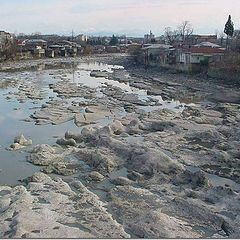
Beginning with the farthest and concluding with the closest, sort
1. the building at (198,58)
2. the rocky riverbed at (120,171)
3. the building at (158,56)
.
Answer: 1. the building at (158,56)
2. the building at (198,58)
3. the rocky riverbed at (120,171)

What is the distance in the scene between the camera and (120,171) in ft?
31.4

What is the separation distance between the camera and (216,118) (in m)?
15.5

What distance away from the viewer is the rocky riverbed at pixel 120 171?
666cm

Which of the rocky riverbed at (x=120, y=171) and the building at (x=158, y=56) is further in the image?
the building at (x=158, y=56)

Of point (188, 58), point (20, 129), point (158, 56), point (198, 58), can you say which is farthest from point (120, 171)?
point (158, 56)

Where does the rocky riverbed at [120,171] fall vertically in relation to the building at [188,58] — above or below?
below

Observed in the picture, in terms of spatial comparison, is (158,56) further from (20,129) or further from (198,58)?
(20,129)

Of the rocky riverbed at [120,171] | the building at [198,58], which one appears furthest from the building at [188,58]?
the rocky riverbed at [120,171]

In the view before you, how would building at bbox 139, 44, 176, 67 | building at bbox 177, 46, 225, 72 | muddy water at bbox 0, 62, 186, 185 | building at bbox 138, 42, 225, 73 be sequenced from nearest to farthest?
muddy water at bbox 0, 62, 186, 185
building at bbox 177, 46, 225, 72
building at bbox 138, 42, 225, 73
building at bbox 139, 44, 176, 67

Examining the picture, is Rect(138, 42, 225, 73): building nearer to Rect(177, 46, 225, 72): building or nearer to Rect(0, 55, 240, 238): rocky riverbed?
Rect(177, 46, 225, 72): building

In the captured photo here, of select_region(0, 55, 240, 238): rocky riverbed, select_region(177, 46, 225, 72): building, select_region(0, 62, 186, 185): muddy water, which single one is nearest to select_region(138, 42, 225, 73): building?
select_region(177, 46, 225, 72): building

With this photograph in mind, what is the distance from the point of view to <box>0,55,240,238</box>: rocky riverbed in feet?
21.9

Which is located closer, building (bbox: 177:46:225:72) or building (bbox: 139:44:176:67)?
building (bbox: 177:46:225:72)

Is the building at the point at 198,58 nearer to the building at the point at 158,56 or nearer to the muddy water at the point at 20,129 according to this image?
the building at the point at 158,56
